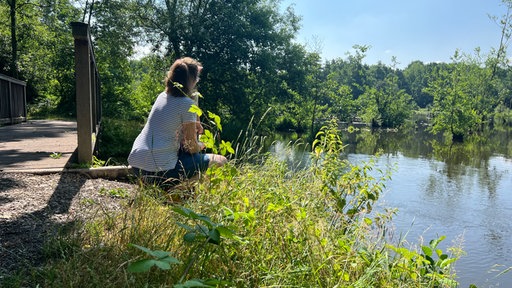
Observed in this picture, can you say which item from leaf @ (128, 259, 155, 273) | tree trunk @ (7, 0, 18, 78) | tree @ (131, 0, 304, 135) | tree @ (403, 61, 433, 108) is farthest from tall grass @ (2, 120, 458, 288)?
tree @ (403, 61, 433, 108)

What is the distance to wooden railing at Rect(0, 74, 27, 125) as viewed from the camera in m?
8.23

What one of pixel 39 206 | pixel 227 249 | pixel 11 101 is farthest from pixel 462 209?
pixel 11 101

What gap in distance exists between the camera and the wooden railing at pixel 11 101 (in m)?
8.23

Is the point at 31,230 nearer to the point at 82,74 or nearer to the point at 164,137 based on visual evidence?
the point at 164,137

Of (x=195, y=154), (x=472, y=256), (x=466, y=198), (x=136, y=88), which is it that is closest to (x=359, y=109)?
(x=136, y=88)

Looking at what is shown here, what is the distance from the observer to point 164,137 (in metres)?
2.94

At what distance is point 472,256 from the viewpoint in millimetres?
4828

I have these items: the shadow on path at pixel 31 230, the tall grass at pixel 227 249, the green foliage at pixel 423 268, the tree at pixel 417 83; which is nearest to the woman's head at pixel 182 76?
the tall grass at pixel 227 249

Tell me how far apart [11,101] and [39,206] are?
7279mm

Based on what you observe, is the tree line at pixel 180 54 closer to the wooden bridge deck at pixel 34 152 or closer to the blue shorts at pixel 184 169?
the wooden bridge deck at pixel 34 152

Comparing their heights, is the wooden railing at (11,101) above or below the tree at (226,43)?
below

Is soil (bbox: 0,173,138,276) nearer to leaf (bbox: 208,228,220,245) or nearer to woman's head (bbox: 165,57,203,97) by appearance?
woman's head (bbox: 165,57,203,97)

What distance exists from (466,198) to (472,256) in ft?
10.3

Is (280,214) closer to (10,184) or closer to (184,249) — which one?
(184,249)
